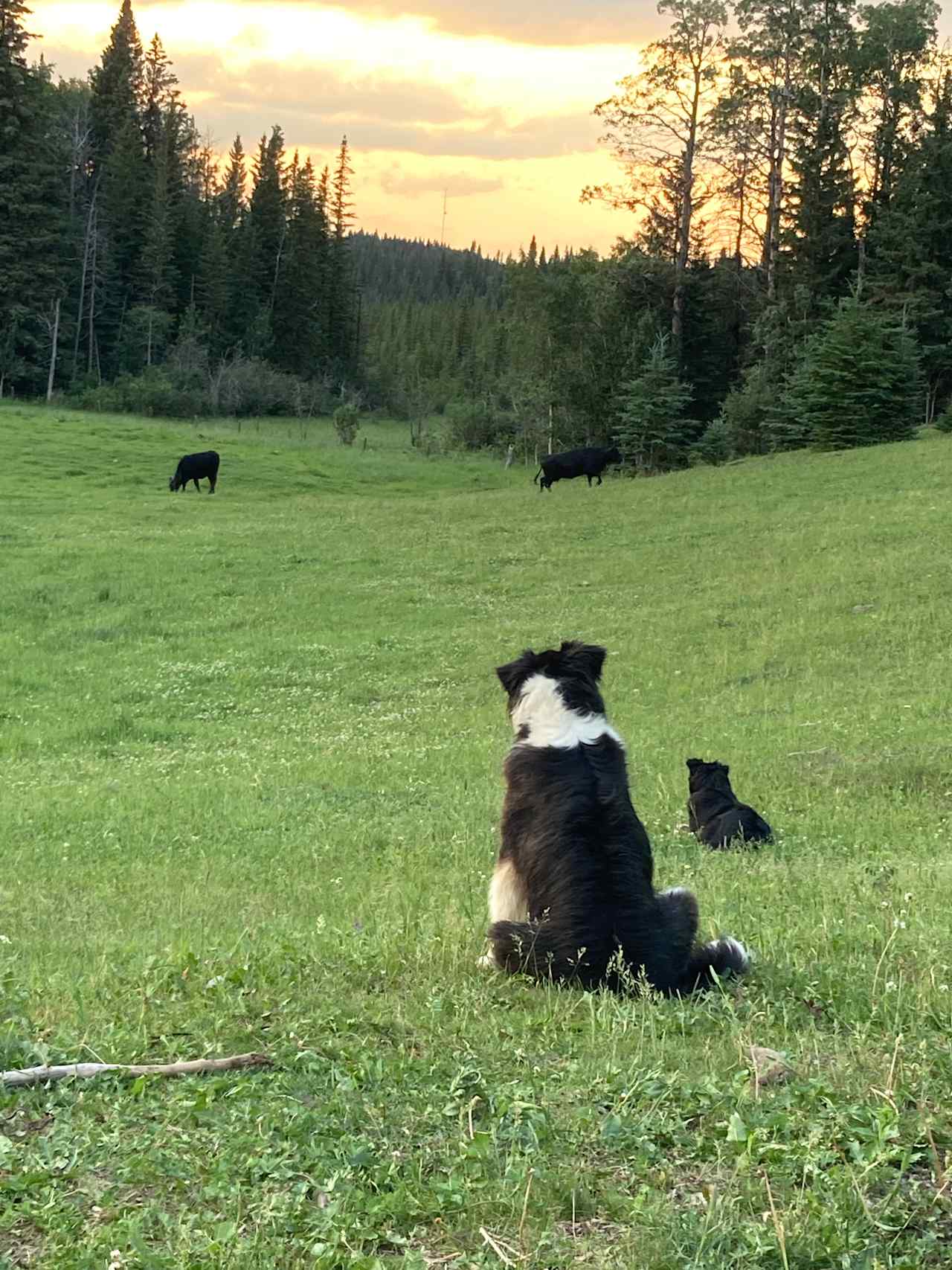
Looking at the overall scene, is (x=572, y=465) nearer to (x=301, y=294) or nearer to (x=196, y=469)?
(x=196, y=469)

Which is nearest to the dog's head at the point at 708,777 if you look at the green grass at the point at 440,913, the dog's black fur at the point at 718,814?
the dog's black fur at the point at 718,814

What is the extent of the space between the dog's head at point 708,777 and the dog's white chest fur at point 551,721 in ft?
14.2

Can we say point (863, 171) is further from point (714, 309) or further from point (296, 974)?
Result: point (296, 974)

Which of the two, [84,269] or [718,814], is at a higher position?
[84,269]

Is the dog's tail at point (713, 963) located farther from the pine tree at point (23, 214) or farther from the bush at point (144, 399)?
the pine tree at point (23, 214)

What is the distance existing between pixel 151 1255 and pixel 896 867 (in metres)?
6.38

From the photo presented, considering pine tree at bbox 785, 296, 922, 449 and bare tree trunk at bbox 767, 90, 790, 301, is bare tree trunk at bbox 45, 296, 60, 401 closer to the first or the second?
bare tree trunk at bbox 767, 90, 790, 301

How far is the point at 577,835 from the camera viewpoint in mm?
5078

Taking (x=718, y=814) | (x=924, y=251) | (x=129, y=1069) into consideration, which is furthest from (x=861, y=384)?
(x=129, y=1069)

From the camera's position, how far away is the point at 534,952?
4996mm

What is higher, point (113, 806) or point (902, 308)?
point (902, 308)

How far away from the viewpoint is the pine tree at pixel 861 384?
39219 millimetres

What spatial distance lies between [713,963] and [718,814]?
4605mm

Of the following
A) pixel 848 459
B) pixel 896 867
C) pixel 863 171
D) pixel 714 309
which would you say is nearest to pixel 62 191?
pixel 714 309
